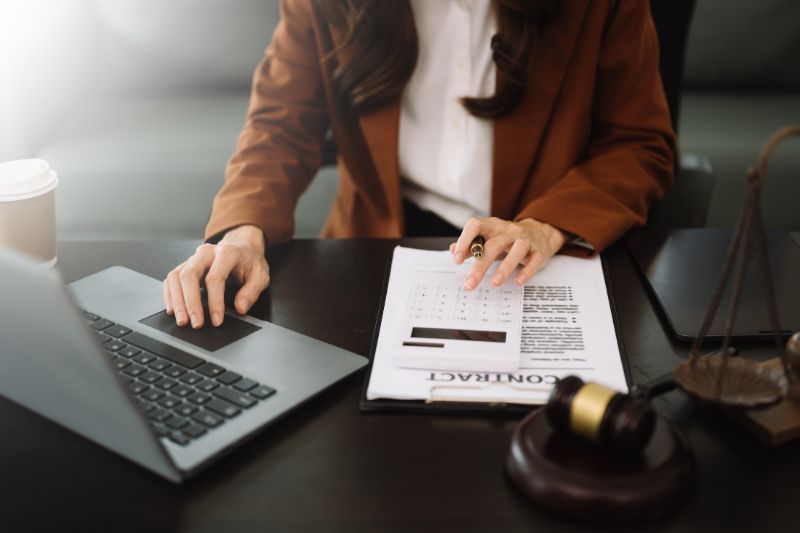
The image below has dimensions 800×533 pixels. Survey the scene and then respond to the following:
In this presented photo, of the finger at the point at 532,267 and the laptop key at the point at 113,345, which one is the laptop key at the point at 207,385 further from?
the finger at the point at 532,267

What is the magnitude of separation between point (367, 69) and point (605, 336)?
2.13 feet

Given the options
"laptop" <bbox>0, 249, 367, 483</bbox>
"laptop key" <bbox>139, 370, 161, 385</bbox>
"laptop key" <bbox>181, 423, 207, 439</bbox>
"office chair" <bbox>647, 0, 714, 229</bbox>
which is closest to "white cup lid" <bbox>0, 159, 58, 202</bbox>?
"laptop" <bbox>0, 249, 367, 483</bbox>

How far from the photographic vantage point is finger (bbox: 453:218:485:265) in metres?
0.95

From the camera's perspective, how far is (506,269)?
927 mm

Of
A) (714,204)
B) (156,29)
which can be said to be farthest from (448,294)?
(156,29)

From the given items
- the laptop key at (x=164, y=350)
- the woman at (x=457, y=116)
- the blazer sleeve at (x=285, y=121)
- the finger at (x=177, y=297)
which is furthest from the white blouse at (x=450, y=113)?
the laptop key at (x=164, y=350)

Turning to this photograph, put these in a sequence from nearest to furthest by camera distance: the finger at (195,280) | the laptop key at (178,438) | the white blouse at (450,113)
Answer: the laptop key at (178,438) → the finger at (195,280) → the white blouse at (450,113)

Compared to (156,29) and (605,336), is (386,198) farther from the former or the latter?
(156,29)

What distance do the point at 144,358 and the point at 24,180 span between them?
1.12 feet

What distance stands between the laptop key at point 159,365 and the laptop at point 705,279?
0.50m

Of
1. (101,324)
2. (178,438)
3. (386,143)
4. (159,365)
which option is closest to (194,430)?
(178,438)

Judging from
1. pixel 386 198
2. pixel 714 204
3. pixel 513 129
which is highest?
pixel 513 129

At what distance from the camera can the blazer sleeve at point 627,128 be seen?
45.3 inches

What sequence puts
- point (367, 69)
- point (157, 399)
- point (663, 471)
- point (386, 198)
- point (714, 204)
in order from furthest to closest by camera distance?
point (714, 204)
point (386, 198)
point (367, 69)
point (157, 399)
point (663, 471)
